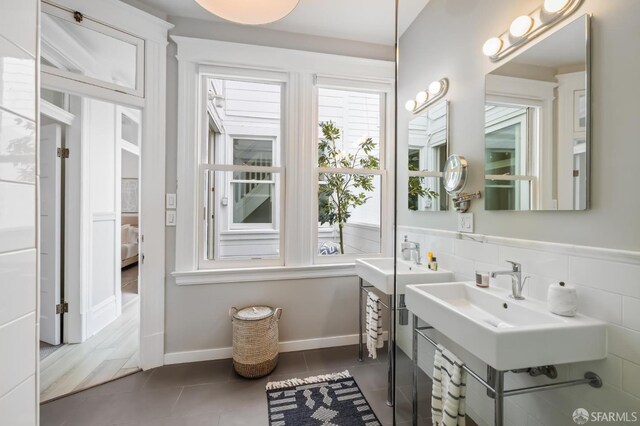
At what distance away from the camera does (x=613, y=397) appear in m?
1.04

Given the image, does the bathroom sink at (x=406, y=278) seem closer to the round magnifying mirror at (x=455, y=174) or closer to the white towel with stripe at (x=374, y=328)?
the white towel with stripe at (x=374, y=328)

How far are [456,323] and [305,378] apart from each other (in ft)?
4.35

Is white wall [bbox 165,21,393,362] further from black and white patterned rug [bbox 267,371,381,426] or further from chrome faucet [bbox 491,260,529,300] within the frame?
chrome faucet [bbox 491,260,529,300]

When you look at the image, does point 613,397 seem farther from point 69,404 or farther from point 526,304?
point 69,404

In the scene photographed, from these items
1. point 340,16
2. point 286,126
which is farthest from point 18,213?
point 340,16

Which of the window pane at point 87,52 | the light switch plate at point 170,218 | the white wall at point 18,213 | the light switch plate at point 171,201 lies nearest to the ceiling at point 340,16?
the window pane at point 87,52

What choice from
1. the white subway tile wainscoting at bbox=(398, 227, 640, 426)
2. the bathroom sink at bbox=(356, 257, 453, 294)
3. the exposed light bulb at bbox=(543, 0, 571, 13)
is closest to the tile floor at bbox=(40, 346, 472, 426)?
the white subway tile wainscoting at bbox=(398, 227, 640, 426)

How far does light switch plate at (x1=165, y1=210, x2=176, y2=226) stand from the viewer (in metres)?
2.20

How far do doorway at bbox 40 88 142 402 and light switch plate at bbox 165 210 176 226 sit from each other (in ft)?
1.92

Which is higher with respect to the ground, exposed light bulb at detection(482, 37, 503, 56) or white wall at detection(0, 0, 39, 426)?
exposed light bulb at detection(482, 37, 503, 56)

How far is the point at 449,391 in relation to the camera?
3.97 ft

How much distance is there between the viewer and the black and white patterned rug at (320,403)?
65.4 inches

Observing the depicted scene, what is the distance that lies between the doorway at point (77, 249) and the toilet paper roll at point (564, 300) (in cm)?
260

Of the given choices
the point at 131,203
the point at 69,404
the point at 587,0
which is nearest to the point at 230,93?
the point at 587,0
